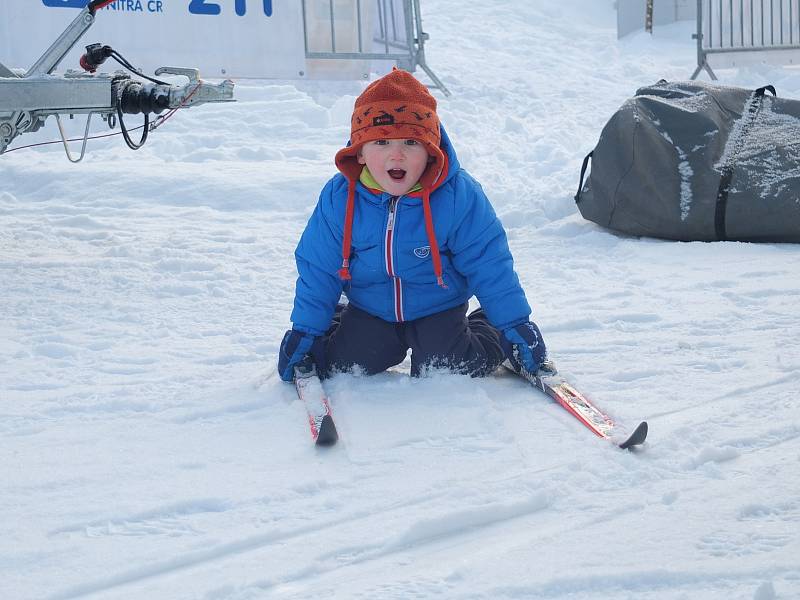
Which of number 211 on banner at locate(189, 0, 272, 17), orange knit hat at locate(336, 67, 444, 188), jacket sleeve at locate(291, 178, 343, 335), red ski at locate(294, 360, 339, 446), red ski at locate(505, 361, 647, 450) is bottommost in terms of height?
red ski at locate(505, 361, 647, 450)

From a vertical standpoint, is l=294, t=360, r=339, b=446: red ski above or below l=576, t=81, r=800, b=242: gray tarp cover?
below

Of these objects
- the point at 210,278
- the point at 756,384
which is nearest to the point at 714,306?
the point at 756,384

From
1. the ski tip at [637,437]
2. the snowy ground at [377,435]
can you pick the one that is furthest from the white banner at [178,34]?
the ski tip at [637,437]

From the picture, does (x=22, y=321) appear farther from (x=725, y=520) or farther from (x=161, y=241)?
(x=725, y=520)

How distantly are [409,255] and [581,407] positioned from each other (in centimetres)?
64

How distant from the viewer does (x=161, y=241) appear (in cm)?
479

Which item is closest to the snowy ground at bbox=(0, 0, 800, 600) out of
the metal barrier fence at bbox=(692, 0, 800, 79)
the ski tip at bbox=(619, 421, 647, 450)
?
the ski tip at bbox=(619, 421, 647, 450)

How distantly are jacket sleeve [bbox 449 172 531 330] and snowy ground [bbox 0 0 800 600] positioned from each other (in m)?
0.22

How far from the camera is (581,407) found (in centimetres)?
265

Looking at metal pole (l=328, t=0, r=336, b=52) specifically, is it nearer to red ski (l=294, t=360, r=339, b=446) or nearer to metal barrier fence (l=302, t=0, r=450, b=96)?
metal barrier fence (l=302, t=0, r=450, b=96)

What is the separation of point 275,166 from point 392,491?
4.38 meters

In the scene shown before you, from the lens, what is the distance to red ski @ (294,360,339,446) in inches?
97.9

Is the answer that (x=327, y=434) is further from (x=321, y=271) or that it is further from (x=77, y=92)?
(x=77, y=92)

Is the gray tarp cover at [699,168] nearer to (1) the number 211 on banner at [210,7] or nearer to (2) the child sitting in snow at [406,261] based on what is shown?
(2) the child sitting in snow at [406,261]
